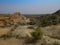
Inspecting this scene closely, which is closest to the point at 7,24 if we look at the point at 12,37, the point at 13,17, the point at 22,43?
the point at 13,17

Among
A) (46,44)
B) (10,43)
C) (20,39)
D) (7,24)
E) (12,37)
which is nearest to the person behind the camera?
(46,44)

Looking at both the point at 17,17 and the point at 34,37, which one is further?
the point at 17,17

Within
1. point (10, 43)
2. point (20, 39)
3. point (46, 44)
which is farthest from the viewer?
point (20, 39)

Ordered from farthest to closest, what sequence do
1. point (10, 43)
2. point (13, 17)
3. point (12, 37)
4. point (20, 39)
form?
point (13, 17) → point (12, 37) → point (20, 39) → point (10, 43)

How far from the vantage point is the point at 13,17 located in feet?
133

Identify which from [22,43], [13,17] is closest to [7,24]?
[13,17]

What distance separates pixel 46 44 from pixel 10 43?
9.88ft

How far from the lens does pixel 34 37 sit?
12.9 metres

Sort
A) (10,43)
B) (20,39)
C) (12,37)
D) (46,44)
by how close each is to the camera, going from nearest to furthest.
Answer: (46,44) → (10,43) → (20,39) → (12,37)

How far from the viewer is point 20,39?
13359 millimetres

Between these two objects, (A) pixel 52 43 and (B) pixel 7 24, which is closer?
(A) pixel 52 43

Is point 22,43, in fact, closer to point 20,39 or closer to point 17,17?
point 20,39

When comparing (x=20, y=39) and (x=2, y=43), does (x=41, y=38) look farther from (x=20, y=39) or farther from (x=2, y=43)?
(x=2, y=43)

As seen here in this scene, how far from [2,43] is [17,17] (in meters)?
28.6
